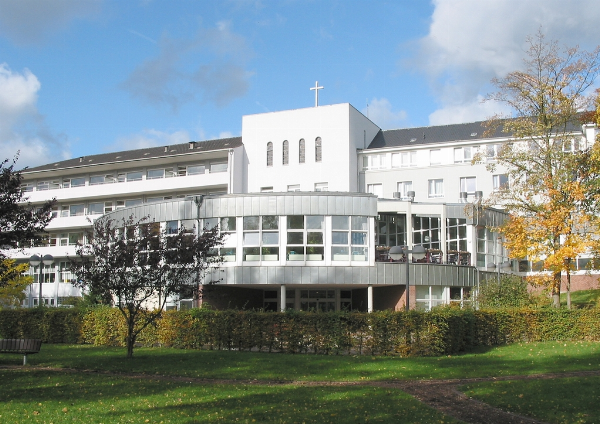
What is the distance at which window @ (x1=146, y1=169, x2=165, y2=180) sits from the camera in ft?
198

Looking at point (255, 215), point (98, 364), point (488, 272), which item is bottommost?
point (98, 364)

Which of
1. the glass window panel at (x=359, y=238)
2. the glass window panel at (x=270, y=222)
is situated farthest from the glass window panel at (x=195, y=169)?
the glass window panel at (x=359, y=238)

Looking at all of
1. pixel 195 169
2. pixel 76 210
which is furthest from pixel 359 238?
pixel 76 210

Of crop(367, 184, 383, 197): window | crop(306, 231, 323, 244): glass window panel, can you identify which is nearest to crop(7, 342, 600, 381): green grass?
crop(306, 231, 323, 244): glass window panel

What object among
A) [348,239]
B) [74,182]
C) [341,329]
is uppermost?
[74,182]

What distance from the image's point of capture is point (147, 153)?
65.0 meters

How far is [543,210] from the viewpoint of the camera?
101 feet

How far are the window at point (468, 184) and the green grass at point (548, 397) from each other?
37.5m

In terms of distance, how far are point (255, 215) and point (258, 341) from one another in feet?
35.8

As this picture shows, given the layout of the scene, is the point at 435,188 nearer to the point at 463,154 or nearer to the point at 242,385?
the point at 463,154

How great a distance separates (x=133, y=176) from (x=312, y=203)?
34100 millimetres

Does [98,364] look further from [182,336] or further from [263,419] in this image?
[263,419]

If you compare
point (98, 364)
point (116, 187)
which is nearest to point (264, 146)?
point (116, 187)

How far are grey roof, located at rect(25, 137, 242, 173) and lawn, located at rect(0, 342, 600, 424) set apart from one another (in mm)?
36838
